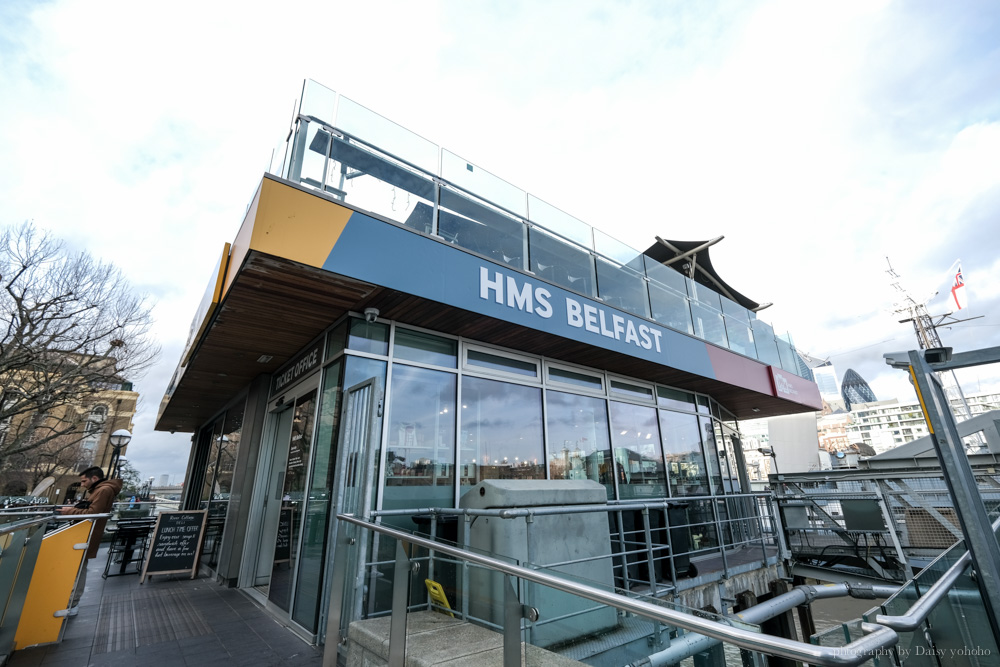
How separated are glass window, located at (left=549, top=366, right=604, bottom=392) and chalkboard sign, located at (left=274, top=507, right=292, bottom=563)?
13.1ft

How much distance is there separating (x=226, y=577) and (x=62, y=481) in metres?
42.1

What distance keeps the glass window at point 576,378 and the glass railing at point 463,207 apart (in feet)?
4.06

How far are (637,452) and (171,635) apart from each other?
6594 mm

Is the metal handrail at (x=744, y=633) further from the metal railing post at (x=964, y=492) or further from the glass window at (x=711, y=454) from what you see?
the glass window at (x=711, y=454)

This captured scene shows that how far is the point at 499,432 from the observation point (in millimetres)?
5676

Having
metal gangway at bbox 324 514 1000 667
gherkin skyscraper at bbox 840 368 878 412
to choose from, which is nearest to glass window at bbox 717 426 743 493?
metal gangway at bbox 324 514 1000 667

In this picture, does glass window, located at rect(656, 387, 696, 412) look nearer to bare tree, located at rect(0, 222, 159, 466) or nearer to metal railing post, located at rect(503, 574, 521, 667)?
metal railing post, located at rect(503, 574, 521, 667)

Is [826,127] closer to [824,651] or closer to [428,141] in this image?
[428,141]

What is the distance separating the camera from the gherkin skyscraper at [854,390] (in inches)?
5768

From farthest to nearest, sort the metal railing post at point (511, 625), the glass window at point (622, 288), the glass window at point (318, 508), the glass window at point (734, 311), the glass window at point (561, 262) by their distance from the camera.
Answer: the glass window at point (734, 311) → the glass window at point (622, 288) → the glass window at point (561, 262) → the glass window at point (318, 508) → the metal railing post at point (511, 625)

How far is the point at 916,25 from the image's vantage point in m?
9.79

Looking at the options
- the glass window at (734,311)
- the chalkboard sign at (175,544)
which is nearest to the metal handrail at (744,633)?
the chalkboard sign at (175,544)

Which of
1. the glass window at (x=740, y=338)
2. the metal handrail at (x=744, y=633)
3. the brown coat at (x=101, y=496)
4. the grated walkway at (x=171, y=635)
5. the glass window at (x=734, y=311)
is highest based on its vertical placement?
the glass window at (x=734, y=311)

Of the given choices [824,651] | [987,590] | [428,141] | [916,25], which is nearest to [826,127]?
[916,25]
